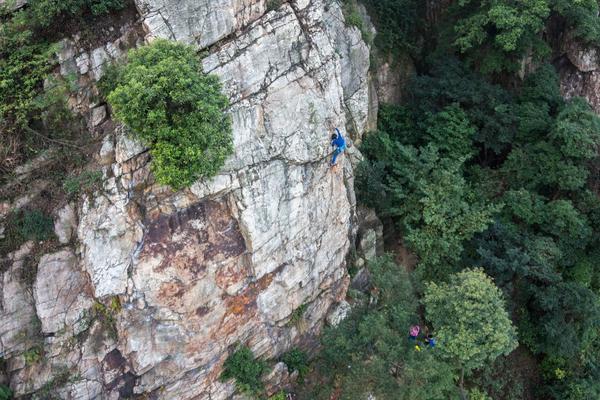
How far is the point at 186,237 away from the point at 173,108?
10.8ft

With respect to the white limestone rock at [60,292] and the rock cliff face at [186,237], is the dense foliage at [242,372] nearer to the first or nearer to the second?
the rock cliff face at [186,237]

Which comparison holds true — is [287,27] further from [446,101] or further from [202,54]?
[446,101]

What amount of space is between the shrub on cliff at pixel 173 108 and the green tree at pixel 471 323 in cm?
698

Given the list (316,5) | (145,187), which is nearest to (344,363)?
(145,187)

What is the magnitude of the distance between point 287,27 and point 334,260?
23.6ft

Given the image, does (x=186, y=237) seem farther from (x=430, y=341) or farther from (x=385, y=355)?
(x=430, y=341)

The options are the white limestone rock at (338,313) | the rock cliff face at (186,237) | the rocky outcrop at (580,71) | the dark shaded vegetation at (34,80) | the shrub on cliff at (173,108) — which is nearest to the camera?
the shrub on cliff at (173,108)

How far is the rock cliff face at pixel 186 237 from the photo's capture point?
11.3 metres

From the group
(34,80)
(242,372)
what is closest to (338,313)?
(242,372)

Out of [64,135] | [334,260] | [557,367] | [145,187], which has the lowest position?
[557,367]

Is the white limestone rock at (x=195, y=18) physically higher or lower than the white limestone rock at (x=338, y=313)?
higher

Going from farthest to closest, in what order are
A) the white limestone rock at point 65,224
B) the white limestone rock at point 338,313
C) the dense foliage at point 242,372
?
1. the white limestone rock at point 338,313
2. the dense foliage at point 242,372
3. the white limestone rock at point 65,224

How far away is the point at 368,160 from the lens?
666 inches

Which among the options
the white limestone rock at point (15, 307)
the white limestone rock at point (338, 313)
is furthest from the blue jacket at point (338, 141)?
the white limestone rock at point (15, 307)
